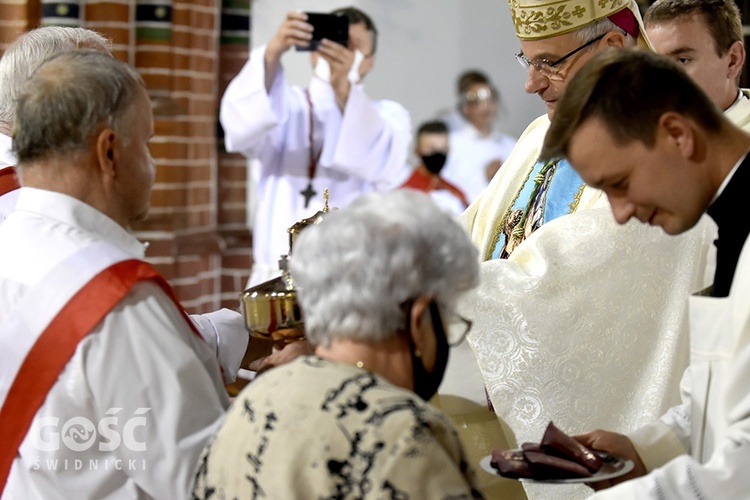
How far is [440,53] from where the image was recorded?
33.0 feet

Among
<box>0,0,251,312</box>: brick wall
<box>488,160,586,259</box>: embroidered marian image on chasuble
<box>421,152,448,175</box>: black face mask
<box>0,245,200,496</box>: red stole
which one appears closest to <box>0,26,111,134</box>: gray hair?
<box>0,245,200,496</box>: red stole

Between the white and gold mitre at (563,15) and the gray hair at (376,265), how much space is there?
1.81m

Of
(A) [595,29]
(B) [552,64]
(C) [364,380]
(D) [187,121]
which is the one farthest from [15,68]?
(D) [187,121]

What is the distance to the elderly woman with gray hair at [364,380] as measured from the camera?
5.72 feet

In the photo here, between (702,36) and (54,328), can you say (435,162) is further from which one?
(54,328)

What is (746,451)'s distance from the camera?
2105mm

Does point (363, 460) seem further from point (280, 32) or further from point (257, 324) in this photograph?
point (280, 32)

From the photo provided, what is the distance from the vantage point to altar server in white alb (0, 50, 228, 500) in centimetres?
227

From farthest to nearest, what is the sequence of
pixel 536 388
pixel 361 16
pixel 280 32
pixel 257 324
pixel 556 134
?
1. pixel 361 16
2. pixel 280 32
3. pixel 536 388
4. pixel 257 324
5. pixel 556 134

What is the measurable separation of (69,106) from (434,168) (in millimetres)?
7080

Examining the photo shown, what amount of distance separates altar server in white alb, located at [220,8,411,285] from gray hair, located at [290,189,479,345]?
17.0 feet

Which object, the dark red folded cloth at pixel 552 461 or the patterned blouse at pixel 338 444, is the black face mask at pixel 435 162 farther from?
the patterned blouse at pixel 338 444

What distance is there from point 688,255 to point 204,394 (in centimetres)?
152

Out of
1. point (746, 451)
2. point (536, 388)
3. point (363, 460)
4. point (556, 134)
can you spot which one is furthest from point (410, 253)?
point (536, 388)
